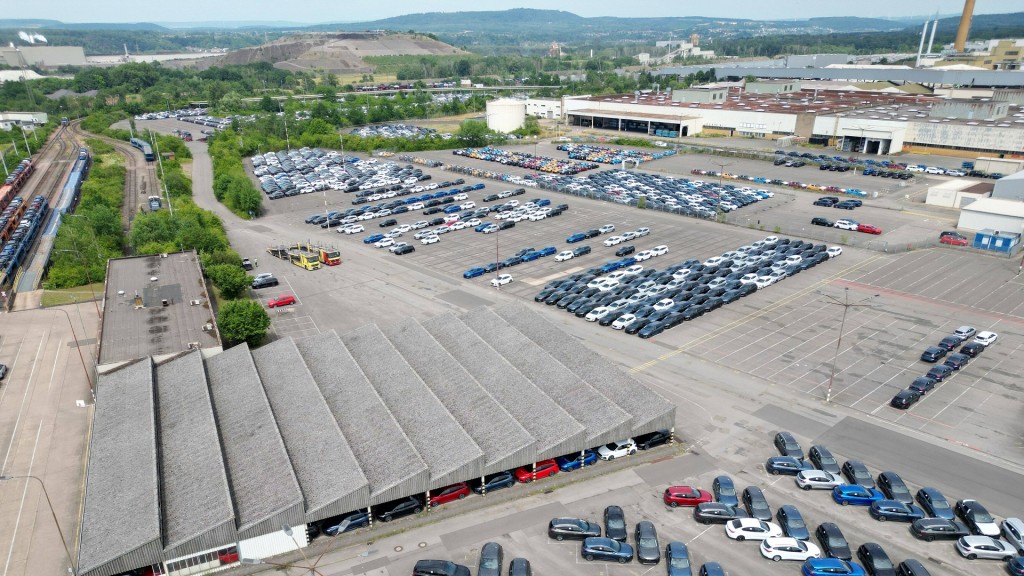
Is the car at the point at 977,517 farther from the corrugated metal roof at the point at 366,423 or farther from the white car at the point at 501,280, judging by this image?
the white car at the point at 501,280

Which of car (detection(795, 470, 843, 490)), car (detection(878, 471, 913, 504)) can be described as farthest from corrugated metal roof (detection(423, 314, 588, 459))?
car (detection(878, 471, 913, 504))

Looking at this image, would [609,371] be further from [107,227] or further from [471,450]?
[107,227]

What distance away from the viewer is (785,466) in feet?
109

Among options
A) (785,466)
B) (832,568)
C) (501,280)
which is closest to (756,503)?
(785,466)

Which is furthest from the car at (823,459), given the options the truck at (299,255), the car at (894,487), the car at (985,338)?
the truck at (299,255)

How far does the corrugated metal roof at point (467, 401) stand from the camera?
32062 millimetres

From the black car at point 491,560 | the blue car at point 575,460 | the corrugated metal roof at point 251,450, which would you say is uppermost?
the corrugated metal roof at point 251,450

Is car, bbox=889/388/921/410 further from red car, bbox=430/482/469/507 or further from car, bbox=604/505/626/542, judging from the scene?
red car, bbox=430/482/469/507

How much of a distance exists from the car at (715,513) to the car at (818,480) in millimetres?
4255

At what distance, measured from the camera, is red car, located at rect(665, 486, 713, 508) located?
102ft

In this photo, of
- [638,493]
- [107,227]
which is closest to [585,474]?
[638,493]

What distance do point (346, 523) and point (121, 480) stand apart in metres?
10.8

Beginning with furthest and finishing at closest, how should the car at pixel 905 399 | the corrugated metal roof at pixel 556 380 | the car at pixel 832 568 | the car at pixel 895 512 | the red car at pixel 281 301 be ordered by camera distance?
the red car at pixel 281 301
the car at pixel 905 399
the corrugated metal roof at pixel 556 380
the car at pixel 895 512
the car at pixel 832 568

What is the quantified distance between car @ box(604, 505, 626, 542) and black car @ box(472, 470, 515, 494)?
537 cm
